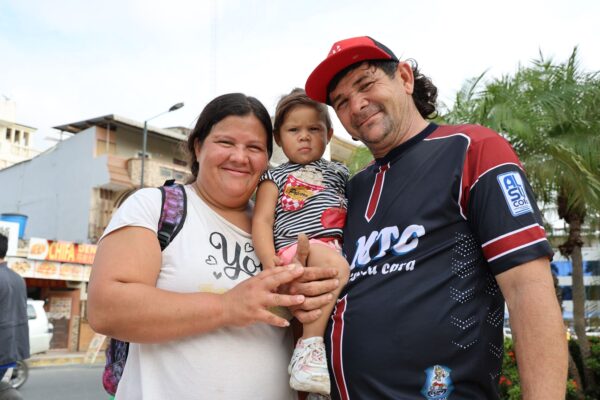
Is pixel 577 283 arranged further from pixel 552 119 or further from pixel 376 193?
pixel 376 193

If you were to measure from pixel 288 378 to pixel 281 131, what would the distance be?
4.38 feet

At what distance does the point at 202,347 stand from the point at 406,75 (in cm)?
150

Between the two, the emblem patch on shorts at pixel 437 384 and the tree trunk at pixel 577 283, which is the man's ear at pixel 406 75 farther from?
the tree trunk at pixel 577 283

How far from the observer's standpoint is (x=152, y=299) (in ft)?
6.69

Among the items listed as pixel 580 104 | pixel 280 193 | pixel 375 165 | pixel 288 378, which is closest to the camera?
pixel 288 378

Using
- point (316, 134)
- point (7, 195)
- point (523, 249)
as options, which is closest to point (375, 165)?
point (316, 134)

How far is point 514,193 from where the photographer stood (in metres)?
1.87

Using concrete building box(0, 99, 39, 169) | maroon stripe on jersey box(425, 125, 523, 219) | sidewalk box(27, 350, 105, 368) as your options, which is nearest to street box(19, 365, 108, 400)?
sidewalk box(27, 350, 105, 368)

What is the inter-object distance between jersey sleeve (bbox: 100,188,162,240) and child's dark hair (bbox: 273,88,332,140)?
0.94 metres

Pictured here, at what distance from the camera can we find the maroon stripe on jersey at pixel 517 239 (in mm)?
1816

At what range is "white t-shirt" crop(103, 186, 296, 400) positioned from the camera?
84.0 inches

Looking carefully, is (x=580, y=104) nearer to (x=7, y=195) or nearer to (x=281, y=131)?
(x=281, y=131)

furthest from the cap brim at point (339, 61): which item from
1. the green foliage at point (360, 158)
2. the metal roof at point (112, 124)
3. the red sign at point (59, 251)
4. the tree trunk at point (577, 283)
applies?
the metal roof at point (112, 124)

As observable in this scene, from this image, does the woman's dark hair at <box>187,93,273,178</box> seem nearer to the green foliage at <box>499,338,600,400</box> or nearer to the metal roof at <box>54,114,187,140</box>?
the green foliage at <box>499,338,600,400</box>
